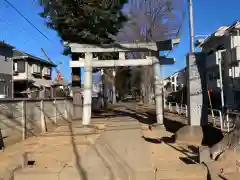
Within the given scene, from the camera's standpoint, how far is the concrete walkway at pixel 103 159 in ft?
20.0

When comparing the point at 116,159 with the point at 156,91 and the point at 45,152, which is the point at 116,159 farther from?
the point at 156,91

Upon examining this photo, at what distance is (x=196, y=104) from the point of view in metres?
11.2

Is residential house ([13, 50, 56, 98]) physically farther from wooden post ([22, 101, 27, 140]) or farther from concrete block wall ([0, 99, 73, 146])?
wooden post ([22, 101, 27, 140])

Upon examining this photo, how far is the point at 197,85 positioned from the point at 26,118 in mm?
6520

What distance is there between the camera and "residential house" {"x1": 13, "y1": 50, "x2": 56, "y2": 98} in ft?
119

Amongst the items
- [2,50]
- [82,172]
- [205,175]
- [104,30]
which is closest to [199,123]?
[205,175]

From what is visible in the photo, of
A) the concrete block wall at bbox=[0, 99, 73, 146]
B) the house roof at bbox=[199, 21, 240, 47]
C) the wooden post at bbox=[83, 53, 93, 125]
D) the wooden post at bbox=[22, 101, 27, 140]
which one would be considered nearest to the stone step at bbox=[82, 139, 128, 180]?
the concrete block wall at bbox=[0, 99, 73, 146]

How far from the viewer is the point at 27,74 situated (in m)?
36.8

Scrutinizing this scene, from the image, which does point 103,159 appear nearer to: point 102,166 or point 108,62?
point 102,166

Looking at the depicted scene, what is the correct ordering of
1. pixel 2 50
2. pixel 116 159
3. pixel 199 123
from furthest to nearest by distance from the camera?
pixel 2 50
pixel 199 123
pixel 116 159

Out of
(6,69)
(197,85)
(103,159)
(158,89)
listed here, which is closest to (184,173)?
(103,159)

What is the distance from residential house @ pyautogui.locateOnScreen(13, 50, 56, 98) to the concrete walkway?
80.4 feet

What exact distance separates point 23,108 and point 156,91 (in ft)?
21.4

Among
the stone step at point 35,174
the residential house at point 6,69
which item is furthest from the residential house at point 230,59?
the stone step at point 35,174
